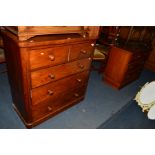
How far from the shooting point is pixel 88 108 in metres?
2.77

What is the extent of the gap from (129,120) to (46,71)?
1.72 m

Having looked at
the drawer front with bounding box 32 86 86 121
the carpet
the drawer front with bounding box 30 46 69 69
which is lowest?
the carpet

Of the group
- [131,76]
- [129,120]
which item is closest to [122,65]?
[131,76]

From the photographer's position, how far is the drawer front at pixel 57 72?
1.81 metres

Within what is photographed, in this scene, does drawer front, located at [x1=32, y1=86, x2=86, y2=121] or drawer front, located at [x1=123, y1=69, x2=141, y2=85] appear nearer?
drawer front, located at [x1=32, y1=86, x2=86, y2=121]

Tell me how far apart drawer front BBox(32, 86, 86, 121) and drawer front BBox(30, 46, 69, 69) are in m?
0.62

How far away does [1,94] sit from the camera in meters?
2.75

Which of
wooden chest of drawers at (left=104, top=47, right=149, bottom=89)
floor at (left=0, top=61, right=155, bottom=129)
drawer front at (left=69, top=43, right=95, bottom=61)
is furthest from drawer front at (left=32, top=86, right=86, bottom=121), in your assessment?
wooden chest of drawers at (left=104, top=47, right=149, bottom=89)

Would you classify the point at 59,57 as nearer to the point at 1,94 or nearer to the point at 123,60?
the point at 1,94

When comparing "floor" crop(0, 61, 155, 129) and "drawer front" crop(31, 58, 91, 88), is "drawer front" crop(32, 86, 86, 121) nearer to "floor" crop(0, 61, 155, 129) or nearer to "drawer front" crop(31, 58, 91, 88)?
"floor" crop(0, 61, 155, 129)

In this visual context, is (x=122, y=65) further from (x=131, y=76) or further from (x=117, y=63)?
(x=131, y=76)

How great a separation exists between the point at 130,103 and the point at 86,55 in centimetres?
154

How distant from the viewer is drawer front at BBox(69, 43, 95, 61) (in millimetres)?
2025
